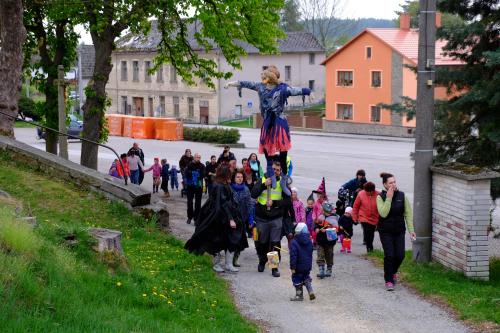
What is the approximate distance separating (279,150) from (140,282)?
4.18 meters

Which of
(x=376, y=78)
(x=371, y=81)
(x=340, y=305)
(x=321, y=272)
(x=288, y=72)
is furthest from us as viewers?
(x=288, y=72)

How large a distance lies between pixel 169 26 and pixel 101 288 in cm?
1707

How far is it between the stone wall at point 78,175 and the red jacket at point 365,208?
4165 millimetres

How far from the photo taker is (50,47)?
26.4 metres

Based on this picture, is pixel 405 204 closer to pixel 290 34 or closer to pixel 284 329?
pixel 284 329

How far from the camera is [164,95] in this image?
248ft

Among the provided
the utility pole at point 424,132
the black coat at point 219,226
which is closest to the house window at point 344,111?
the utility pole at point 424,132

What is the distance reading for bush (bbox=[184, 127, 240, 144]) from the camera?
47875 mm

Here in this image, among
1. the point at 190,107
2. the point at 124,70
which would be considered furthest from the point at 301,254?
the point at 124,70

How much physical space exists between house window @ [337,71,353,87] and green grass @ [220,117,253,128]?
9000mm

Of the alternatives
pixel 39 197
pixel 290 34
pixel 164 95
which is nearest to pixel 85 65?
pixel 164 95

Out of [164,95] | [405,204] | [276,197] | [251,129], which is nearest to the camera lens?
[405,204]

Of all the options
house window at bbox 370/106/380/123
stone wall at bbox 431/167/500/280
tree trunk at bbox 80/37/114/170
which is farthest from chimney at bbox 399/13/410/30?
stone wall at bbox 431/167/500/280

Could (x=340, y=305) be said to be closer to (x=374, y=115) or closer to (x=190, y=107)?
(x=374, y=115)
